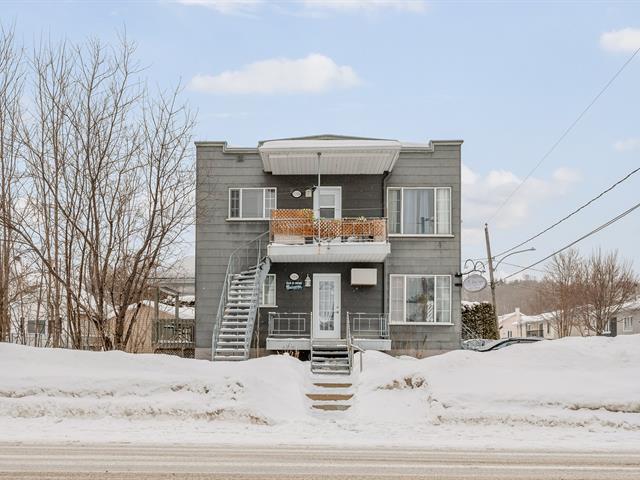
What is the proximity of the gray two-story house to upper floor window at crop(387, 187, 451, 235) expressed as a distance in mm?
37

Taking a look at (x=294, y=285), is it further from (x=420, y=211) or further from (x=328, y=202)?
(x=420, y=211)

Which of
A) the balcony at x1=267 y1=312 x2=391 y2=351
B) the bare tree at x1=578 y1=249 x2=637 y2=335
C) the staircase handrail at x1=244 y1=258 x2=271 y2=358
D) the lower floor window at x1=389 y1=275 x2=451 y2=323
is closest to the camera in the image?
the staircase handrail at x1=244 y1=258 x2=271 y2=358

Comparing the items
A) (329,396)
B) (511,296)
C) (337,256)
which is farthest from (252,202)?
(511,296)

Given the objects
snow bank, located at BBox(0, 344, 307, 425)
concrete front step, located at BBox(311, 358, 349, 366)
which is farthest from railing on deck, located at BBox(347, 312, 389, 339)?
snow bank, located at BBox(0, 344, 307, 425)

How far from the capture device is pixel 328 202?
84.6ft

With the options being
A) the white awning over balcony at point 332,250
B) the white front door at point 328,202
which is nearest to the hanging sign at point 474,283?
the white awning over balcony at point 332,250

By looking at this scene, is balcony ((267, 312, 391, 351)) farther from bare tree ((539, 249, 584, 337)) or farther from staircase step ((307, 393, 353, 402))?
bare tree ((539, 249, 584, 337))

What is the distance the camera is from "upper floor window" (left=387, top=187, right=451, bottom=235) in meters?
25.5

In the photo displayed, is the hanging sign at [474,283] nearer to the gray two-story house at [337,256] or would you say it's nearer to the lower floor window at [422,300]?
the gray two-story house at [337,256]

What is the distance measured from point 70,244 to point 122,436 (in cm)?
1006

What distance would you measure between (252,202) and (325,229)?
332 cm

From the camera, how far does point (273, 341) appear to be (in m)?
23.5

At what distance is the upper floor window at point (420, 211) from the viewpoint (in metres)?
25.5

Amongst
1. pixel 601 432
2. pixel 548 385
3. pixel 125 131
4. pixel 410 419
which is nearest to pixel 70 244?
pixel 125 131
